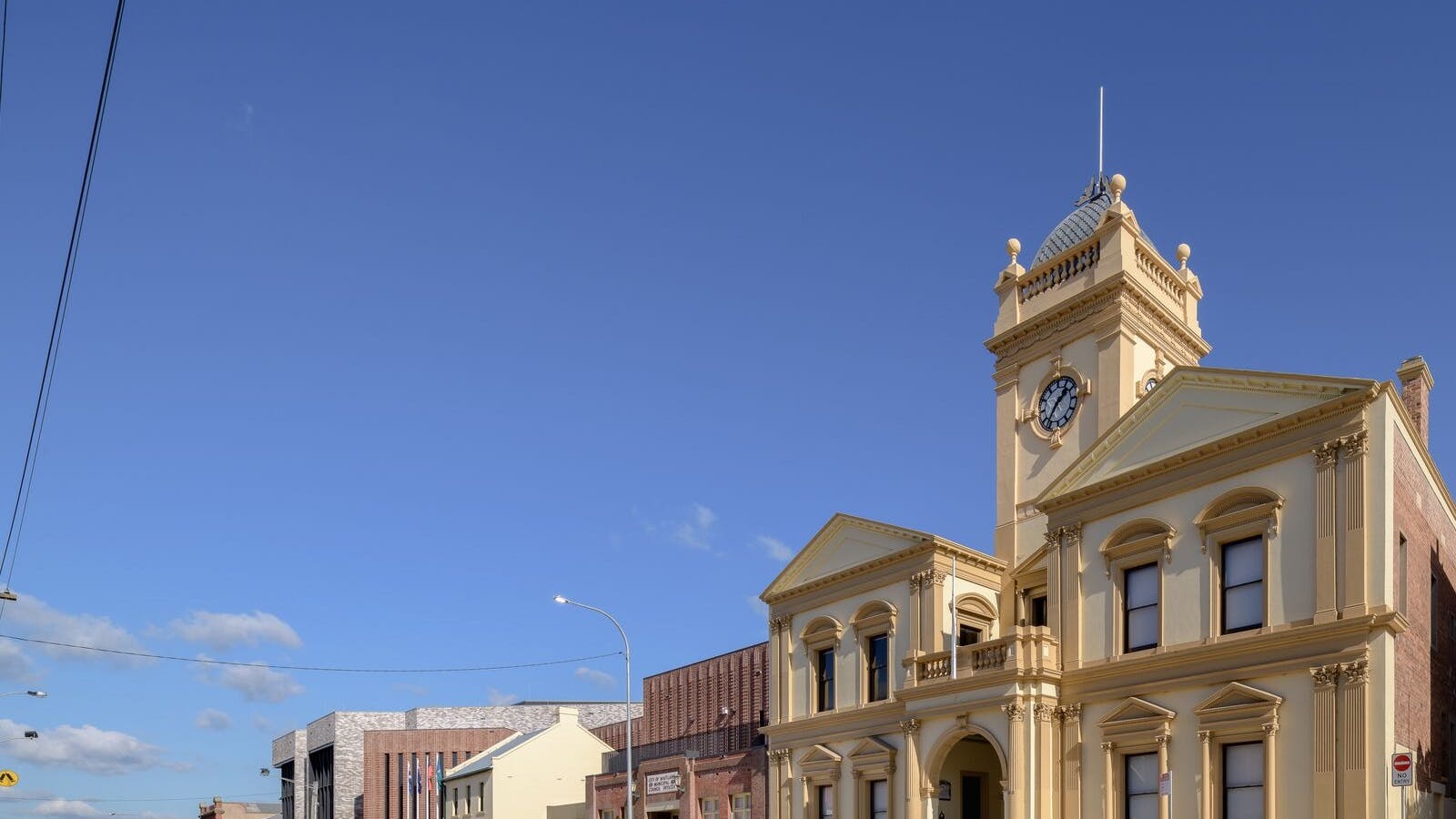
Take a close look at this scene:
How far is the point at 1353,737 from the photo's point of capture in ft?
86.1

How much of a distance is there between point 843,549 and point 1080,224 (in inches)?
488

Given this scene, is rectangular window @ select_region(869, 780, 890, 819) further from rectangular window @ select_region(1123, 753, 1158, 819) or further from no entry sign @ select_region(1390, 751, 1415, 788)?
no entry sign @ select_region(1390, 751, 1415, 788)

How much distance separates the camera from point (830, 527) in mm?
42656

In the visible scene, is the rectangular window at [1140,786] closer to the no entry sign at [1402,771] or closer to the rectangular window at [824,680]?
the no entry sign at [1402,771]

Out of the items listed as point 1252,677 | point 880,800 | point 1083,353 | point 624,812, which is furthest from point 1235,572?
point 624,812

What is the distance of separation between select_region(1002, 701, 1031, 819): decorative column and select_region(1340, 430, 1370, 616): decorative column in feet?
27.9

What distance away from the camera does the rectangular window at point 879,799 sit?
125ft

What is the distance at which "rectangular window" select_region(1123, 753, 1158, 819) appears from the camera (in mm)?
30344

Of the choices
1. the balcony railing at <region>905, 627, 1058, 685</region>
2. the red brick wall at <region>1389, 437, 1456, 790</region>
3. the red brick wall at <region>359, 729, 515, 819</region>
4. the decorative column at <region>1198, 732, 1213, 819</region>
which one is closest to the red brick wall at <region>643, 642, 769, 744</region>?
the balcony railing at <region>905, 627, 1058, 685</region>

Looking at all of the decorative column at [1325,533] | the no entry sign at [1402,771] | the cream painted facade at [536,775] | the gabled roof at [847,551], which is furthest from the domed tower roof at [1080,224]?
the cream painted facade at [536,775]

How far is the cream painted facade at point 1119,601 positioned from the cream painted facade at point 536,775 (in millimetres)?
31107

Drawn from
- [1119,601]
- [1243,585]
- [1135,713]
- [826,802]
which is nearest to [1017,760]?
[1135,713]

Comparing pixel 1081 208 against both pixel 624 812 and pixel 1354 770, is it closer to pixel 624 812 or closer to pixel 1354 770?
pixel 1354 770

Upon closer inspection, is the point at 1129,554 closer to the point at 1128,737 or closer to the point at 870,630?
→ the point at 1128,737
